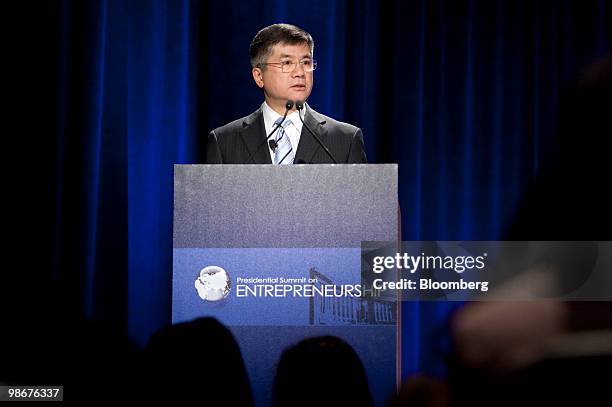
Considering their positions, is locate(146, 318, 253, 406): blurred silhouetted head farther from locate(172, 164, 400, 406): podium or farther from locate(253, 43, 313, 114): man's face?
locate(253, 43, 313, 114): man's face

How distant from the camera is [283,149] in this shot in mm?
3494

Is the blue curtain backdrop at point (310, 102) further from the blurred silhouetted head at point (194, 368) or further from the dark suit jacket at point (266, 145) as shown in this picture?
the blurred silhouetted head at point (194, 368)

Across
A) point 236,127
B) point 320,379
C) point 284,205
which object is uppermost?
point 236,127

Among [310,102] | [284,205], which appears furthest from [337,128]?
[284,205]

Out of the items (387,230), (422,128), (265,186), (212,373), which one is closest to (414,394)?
(212,373)

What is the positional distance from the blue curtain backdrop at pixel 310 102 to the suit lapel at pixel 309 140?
0.86m

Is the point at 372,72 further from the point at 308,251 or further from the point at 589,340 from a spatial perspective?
the point at 589,340

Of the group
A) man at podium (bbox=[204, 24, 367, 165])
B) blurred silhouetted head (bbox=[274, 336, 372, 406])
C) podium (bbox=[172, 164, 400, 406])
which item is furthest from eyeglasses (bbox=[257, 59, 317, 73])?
blurred silhouetted head (bbox=[274, 336, 372, 406])

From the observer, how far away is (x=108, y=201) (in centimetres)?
440

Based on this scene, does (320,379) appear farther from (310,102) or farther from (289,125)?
(310,102)

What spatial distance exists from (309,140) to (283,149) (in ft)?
0.38

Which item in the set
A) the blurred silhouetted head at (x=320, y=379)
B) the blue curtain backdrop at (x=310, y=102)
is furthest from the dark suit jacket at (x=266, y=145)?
the blurred silhouetted head at (x=320, y=379)

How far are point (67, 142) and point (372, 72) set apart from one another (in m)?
1.61

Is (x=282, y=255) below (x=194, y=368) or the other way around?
the other way around
